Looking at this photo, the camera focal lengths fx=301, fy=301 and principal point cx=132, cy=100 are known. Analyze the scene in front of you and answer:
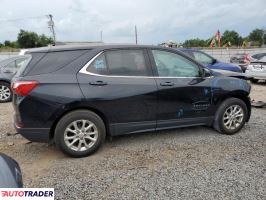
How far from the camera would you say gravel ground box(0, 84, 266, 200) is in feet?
11.2

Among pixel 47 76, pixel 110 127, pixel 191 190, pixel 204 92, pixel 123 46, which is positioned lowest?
pixel 191 190

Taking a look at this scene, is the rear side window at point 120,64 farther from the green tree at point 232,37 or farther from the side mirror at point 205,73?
the green tree at point 232,37

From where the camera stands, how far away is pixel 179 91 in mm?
4883

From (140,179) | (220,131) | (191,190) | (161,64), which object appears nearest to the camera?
(191,190)

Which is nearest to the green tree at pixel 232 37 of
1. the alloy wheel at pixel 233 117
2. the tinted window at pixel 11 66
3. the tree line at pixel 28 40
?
the tree line at pixel 28 40

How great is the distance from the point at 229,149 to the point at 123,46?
90.6 inches

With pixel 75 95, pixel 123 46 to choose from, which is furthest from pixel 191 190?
pixel 123 46

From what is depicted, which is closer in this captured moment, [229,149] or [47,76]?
[47,76]

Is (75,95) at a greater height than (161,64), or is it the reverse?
(161,64)

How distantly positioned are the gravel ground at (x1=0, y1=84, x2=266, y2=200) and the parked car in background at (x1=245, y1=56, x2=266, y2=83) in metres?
6.63

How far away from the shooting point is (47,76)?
166 inches

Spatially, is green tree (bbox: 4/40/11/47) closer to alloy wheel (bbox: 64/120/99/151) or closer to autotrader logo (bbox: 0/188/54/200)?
alloy wheel (bbox: 64/120/99/151)

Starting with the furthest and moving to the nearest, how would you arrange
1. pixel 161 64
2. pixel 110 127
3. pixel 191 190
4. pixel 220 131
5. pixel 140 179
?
pixel 220 131 → pixel 161 64 → pixel 110 127 → pixel 140 179 → pixel 191 190

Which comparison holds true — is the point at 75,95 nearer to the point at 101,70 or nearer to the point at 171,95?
the point at 101,70
